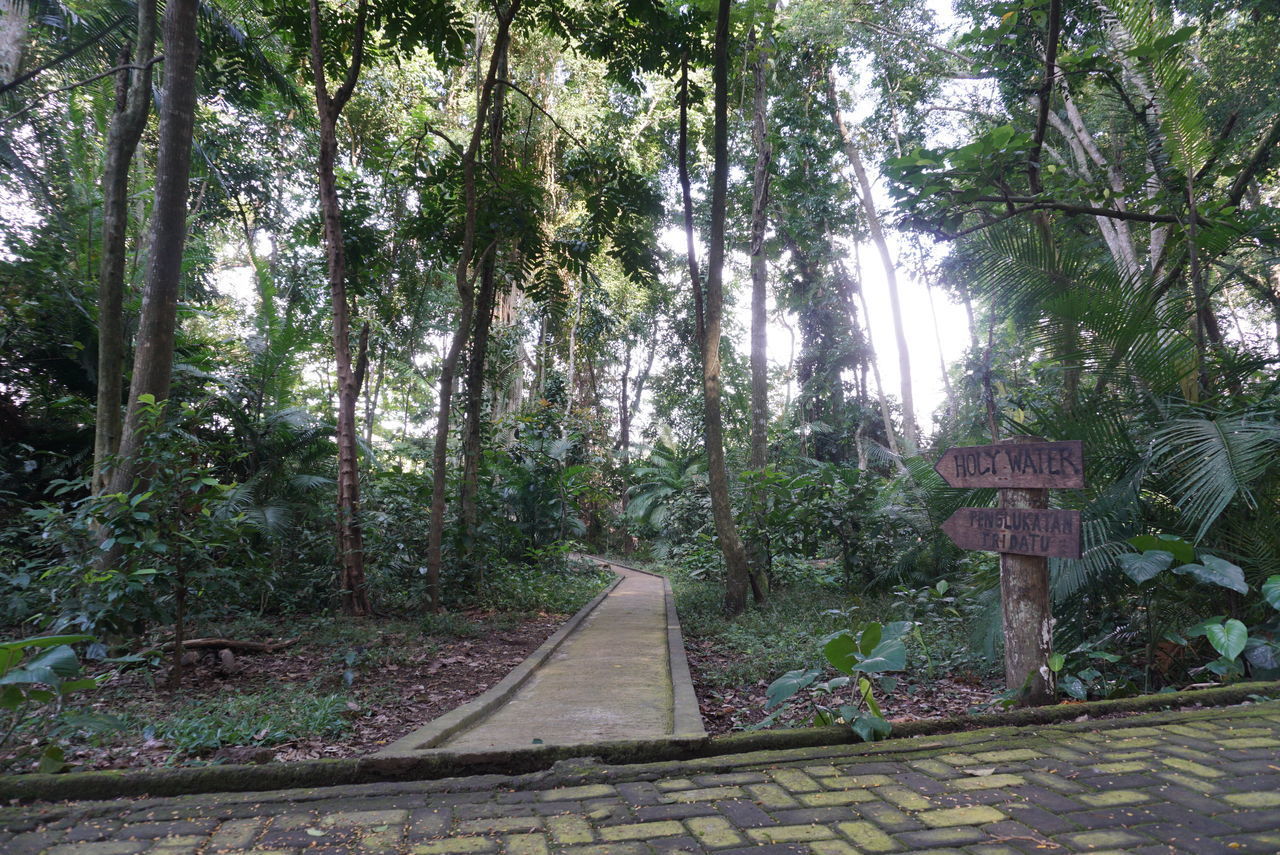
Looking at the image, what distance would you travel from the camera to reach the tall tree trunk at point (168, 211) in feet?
17.2

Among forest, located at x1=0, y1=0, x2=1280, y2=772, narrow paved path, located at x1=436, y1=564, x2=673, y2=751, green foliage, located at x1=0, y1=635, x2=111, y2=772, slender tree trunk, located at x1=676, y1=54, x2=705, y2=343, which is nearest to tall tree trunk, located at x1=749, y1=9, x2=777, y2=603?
forest, located at x1=0, y1=0, x2=1280, y2=772

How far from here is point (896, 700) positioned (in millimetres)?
4625

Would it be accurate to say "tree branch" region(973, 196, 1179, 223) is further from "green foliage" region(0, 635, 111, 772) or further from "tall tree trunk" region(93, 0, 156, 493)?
"tall tree trunk" region(93, 0, 156, 493)

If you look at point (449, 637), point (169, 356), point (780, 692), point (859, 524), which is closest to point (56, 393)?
point (169, 356)

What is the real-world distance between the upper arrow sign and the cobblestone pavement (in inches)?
47.6

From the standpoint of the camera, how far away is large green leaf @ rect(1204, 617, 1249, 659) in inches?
144

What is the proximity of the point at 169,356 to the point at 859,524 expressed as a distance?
7.73m

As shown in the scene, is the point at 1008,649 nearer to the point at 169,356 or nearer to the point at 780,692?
the point at 780,692

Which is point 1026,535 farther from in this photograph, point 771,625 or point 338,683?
point 338,683

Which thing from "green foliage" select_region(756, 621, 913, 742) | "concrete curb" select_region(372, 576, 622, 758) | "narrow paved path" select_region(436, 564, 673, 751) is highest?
"green foliage" select_region(756, 621, 913, 742)

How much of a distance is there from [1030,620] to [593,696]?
267 centimetres

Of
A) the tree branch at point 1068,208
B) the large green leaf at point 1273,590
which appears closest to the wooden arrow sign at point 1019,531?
the large green leaf at point 1273,590

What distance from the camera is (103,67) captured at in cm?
959

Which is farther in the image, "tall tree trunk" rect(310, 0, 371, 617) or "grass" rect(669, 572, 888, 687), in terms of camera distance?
"tall tree trunk" rect(310, 0, 371, 617)
